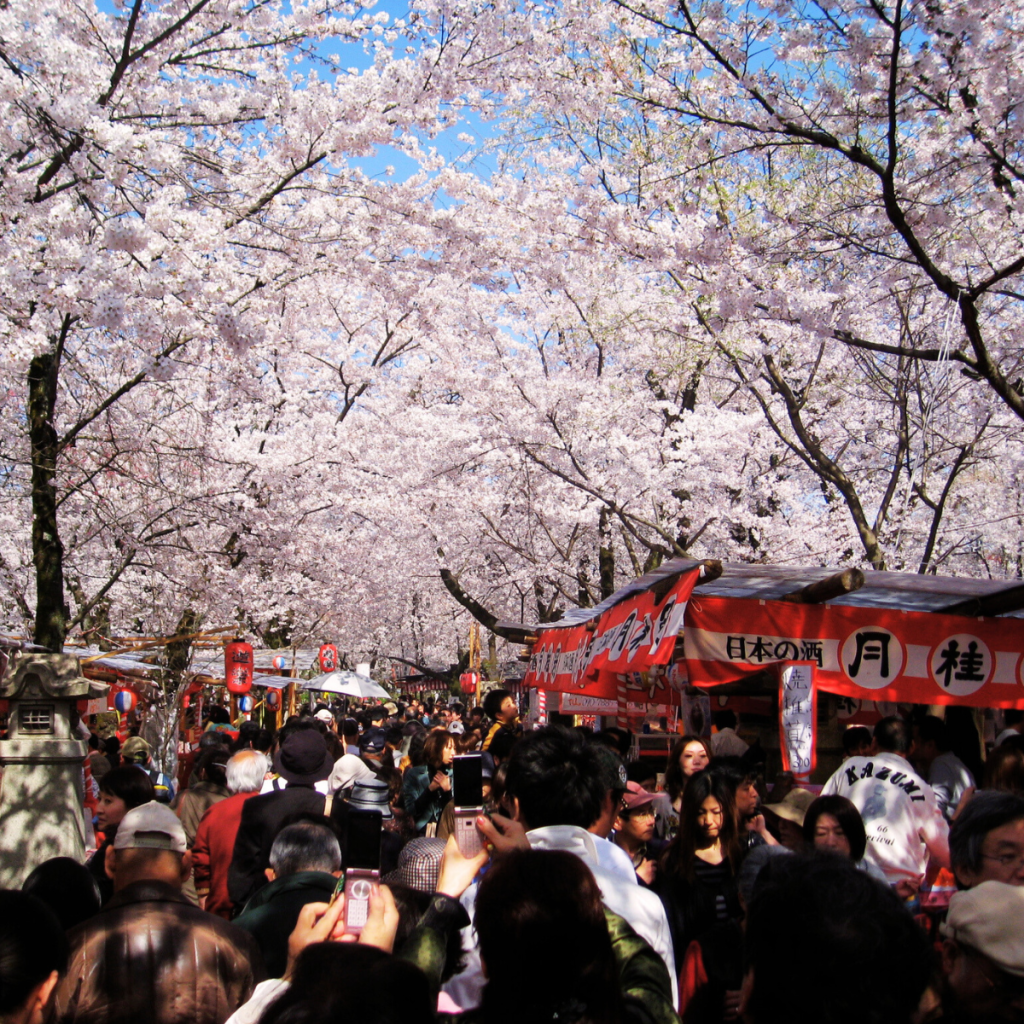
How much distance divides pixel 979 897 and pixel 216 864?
157 inches

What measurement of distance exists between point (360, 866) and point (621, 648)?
577 centimetres

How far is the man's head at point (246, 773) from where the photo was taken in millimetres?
5941

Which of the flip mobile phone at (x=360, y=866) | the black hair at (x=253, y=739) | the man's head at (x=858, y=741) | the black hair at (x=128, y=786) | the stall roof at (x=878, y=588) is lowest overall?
the black hair at (x=253, y=739)

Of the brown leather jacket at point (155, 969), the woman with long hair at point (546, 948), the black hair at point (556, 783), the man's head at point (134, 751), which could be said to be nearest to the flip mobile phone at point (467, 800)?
the black hair at point (556, 783)

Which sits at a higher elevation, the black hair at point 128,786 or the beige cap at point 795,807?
the beige cap at point 795,807

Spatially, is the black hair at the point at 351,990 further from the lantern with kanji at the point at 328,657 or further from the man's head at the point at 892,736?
the lantern with kanji at the point at 328,657

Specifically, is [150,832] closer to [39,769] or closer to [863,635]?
[39,769]

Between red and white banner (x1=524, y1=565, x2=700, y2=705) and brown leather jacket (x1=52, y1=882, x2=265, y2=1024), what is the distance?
4.40 m

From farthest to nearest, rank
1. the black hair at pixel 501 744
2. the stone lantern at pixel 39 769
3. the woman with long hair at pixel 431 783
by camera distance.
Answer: the black hair at pixel 501 744 < the stone lantern at pixel 39 769 < the woman with long hair at pixel 431 783

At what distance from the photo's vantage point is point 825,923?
1.85m

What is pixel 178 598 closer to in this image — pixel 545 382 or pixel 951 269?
pixel 545 382

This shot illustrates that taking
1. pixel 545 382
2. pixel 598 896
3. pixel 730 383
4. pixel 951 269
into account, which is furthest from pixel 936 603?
pixel 730 383

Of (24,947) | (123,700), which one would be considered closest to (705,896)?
(24,947)

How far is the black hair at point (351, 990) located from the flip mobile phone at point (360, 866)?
39 centimetres
